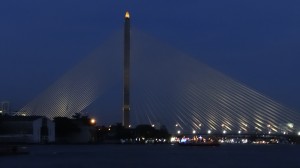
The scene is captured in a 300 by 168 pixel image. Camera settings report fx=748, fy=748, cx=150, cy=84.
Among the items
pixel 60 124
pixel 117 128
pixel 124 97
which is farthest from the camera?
pixel 117 128

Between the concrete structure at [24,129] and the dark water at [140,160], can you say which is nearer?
the dark water at [140,160]

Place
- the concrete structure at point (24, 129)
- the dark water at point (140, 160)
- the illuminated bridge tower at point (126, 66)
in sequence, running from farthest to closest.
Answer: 1. the concrete structure at point (24, 129)
2. the illuminated bridge tower at point (126, 66)
3. the dark water at point (140, 160)

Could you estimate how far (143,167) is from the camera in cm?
3022

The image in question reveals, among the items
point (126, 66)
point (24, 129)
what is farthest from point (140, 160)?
point (24, 129)

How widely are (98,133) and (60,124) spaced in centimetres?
1107

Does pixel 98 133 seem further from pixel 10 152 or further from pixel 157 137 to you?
pixel 10 152

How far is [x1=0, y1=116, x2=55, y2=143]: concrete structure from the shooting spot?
212ft

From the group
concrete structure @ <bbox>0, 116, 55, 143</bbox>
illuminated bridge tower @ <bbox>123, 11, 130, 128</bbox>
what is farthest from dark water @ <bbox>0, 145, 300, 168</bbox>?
concrete structure @ <bbox>0, 116, 55, 143</bbox>

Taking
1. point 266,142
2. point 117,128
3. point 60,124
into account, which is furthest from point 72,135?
point 266,142

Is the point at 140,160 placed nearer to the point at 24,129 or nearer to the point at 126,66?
the point at 126,66

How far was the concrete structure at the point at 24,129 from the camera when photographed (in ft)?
212

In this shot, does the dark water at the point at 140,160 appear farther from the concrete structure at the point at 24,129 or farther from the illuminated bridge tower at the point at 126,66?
the concrete structure at the point at 24,129

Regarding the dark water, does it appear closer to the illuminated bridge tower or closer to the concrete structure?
the illuminated bridge tower

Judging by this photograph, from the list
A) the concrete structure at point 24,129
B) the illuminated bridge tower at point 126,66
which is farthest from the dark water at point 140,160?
the concrete structure at point 24,129
